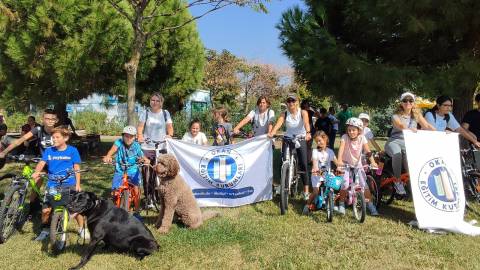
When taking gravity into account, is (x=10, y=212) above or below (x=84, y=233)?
above

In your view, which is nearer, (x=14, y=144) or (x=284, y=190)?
(x=14, y=144)

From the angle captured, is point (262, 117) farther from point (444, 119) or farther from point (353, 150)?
point (444, 119)

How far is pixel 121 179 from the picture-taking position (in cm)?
574

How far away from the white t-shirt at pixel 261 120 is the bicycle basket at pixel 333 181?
169cm

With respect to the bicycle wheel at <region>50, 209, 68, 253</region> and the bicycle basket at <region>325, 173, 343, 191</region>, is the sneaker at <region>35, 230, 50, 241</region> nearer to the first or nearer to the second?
the bicycle wheel at <region>50, 209, 68, 253</region>

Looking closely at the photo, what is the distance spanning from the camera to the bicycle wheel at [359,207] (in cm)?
574

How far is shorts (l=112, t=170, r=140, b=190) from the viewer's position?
18.8 feet

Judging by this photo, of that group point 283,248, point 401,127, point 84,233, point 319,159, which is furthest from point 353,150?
point 84,233

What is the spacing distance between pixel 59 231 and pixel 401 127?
15.6 ft

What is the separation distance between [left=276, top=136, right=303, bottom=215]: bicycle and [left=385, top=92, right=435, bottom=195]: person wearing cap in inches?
56.7

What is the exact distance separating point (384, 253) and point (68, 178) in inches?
153

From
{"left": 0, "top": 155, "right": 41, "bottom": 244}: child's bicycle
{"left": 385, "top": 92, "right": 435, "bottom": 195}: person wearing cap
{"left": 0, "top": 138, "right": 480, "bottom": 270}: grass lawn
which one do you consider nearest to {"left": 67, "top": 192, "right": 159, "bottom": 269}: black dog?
{"left": 0, "top": 138, "right": 480, "bottom": 270}: grass lawn

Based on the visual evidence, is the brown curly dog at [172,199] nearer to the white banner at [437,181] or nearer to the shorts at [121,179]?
the shorts at [121,179]

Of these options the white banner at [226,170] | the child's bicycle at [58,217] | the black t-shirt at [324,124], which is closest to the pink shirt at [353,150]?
the white banner at [226,170]
